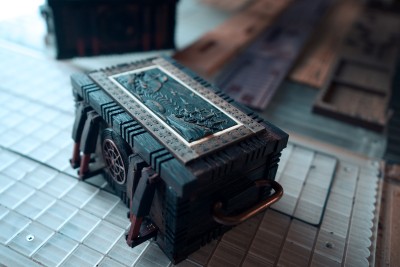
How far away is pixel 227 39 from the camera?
194 inches

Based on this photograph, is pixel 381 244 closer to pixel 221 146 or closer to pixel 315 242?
pixel 315 242

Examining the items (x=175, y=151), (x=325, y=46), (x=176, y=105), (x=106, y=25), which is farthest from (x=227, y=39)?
(x=175, y=151)

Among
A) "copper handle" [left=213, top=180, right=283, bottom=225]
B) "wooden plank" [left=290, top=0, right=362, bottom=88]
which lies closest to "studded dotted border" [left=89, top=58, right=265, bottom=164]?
"copper handle" [left=213, top=180, right=283, bottom=225]

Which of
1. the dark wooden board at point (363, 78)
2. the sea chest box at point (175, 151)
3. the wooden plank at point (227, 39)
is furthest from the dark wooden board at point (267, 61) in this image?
the sea chest box at point (175, 151)

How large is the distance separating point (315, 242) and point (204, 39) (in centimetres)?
326

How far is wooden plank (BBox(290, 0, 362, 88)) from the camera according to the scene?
4.40 m

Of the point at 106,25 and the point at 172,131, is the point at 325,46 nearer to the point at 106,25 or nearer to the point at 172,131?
the point at 106,25

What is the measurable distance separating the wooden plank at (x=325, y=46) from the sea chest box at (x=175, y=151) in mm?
2318

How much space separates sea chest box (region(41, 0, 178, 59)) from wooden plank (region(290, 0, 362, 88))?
1697mm

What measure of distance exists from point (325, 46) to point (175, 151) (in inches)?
163

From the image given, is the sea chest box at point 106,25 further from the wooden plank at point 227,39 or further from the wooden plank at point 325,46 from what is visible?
the wooden plank at point 325,46

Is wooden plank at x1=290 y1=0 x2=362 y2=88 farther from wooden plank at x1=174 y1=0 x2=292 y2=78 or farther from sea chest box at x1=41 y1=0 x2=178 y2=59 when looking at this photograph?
sea chest box at x1=41 y1=0 x2=178 y2=59

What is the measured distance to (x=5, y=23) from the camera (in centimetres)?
484

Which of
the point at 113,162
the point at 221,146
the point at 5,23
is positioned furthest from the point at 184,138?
the point at 5,23
